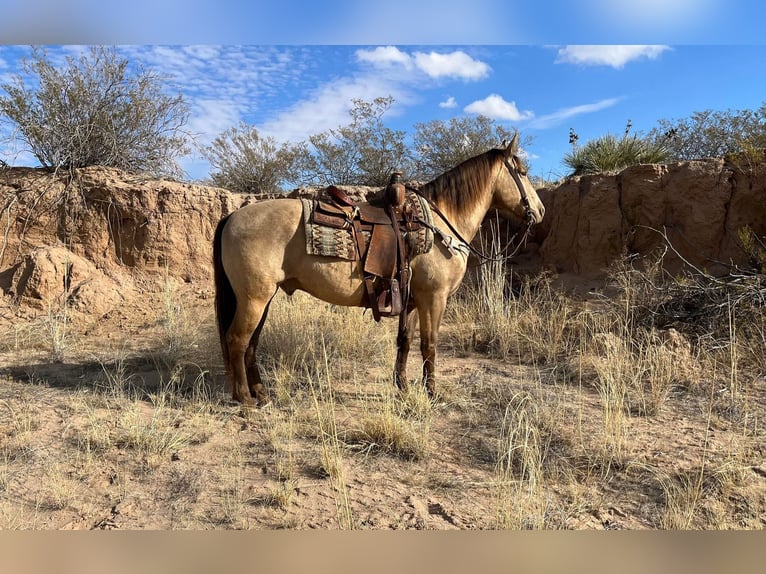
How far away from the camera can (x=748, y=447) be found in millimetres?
3209

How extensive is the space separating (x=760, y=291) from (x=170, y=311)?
6.98 meters

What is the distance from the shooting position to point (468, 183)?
458 centimetres

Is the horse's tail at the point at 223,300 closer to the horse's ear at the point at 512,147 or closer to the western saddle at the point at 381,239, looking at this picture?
the western saddle at the point at 381,239

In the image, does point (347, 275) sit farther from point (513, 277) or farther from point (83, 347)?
point (513, 277)

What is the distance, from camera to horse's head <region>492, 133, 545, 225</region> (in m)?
4.65

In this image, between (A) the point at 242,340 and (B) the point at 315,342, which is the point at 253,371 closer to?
(A) the point at 242,340

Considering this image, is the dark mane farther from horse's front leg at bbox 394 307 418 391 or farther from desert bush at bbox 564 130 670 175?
desert bush at bbox 564 130 670 175

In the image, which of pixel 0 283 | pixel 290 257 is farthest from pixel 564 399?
pixel 0 283

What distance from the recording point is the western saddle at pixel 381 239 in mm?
4031

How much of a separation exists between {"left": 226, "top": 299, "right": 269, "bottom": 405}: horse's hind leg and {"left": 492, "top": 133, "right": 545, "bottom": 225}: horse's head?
247cm

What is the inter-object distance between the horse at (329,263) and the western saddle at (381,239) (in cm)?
12

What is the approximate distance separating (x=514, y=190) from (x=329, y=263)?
202 cm

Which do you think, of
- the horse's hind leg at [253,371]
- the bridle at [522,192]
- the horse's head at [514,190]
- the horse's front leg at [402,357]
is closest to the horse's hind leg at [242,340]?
the horse's hind leg at [253,371]

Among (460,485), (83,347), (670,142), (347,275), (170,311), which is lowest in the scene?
(460,485)
